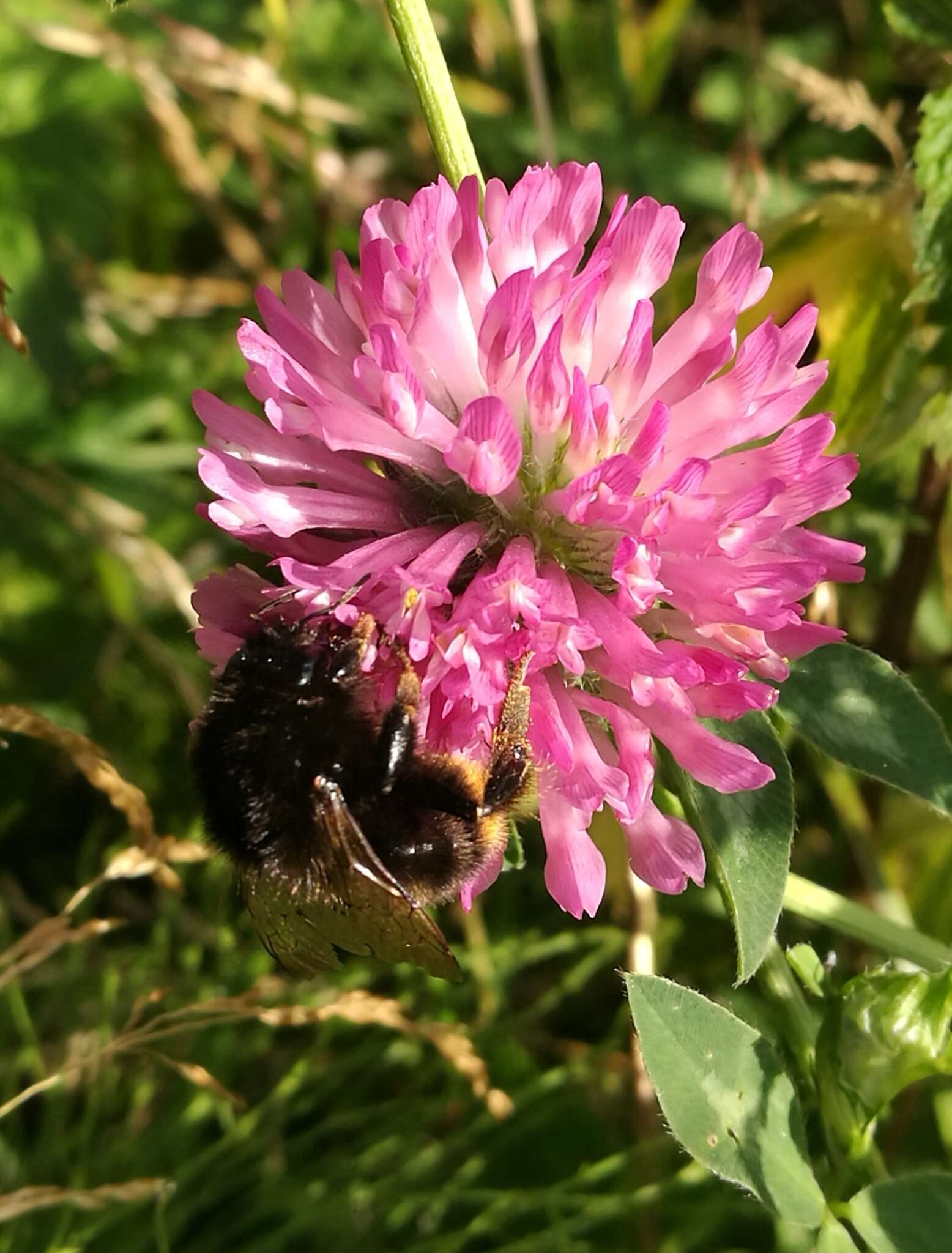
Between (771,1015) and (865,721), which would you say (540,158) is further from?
(771,1015)

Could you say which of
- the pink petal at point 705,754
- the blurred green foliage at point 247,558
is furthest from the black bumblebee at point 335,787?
the blurred green foliage at point 247,558

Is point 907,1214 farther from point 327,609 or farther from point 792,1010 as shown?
point 327,609

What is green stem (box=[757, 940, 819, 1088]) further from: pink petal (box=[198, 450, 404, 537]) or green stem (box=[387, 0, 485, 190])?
green stem (box=[387, 0, 485, 190])

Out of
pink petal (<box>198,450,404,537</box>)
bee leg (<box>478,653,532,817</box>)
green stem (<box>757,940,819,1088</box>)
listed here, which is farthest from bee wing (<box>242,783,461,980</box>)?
green stem (<box>757,940,819,1088</box>)

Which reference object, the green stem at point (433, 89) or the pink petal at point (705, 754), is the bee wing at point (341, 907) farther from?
the green stem at point (433, 89)

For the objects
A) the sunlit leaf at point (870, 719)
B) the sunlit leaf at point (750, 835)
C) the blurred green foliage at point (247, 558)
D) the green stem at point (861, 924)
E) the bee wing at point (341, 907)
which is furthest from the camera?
the blurred green foliage at point (247, 558)

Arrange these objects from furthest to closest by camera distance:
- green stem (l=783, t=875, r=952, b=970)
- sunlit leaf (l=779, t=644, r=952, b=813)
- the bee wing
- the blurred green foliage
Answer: the blurred green foliage < green stem (l=783, t=875, r=952, b=970) < sunlit leaf (l=779, t=644, r=952, b=813) < the bee wing
